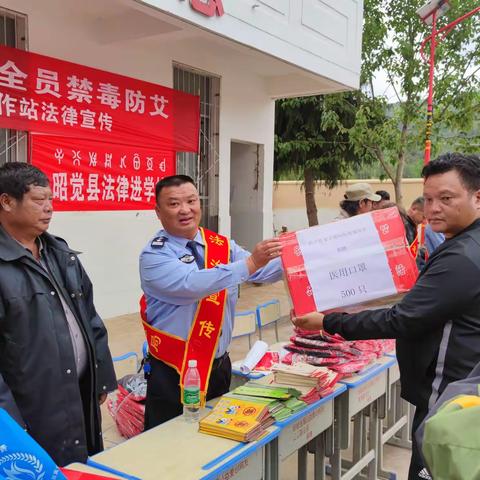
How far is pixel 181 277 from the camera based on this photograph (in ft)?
6.77

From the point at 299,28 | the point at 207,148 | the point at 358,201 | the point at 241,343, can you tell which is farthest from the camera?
the point at 207,148

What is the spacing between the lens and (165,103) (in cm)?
649

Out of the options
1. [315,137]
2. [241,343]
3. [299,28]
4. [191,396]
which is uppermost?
[299,28]

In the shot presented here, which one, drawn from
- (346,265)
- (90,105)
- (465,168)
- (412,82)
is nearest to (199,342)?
(346,265)

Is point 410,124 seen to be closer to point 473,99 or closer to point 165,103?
point 473,99

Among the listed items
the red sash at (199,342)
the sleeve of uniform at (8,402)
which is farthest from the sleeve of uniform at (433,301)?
the sleeve of uniform at (8,402)

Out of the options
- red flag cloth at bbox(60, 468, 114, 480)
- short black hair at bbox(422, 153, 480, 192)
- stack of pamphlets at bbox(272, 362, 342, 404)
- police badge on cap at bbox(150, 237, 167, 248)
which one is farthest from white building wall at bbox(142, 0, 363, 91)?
red flag cloth at bbox(60, 468, 114, 480)

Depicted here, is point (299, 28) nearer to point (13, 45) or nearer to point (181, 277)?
point (13, 45)

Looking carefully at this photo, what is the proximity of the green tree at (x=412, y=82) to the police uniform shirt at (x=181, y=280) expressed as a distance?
26.0 feet

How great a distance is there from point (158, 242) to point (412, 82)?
29.4 feet

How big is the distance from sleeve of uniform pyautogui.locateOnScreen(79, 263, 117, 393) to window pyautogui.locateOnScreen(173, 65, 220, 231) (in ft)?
16.0

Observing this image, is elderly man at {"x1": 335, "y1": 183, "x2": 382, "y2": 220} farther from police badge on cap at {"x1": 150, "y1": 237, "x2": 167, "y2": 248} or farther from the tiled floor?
police badge on cap at {"x1": 150, "y1": 237, "x2": 167, "y2": 248}

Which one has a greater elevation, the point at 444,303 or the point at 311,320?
the point at 444,303

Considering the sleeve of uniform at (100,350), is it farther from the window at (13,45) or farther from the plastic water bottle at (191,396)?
the window at (13,45)
